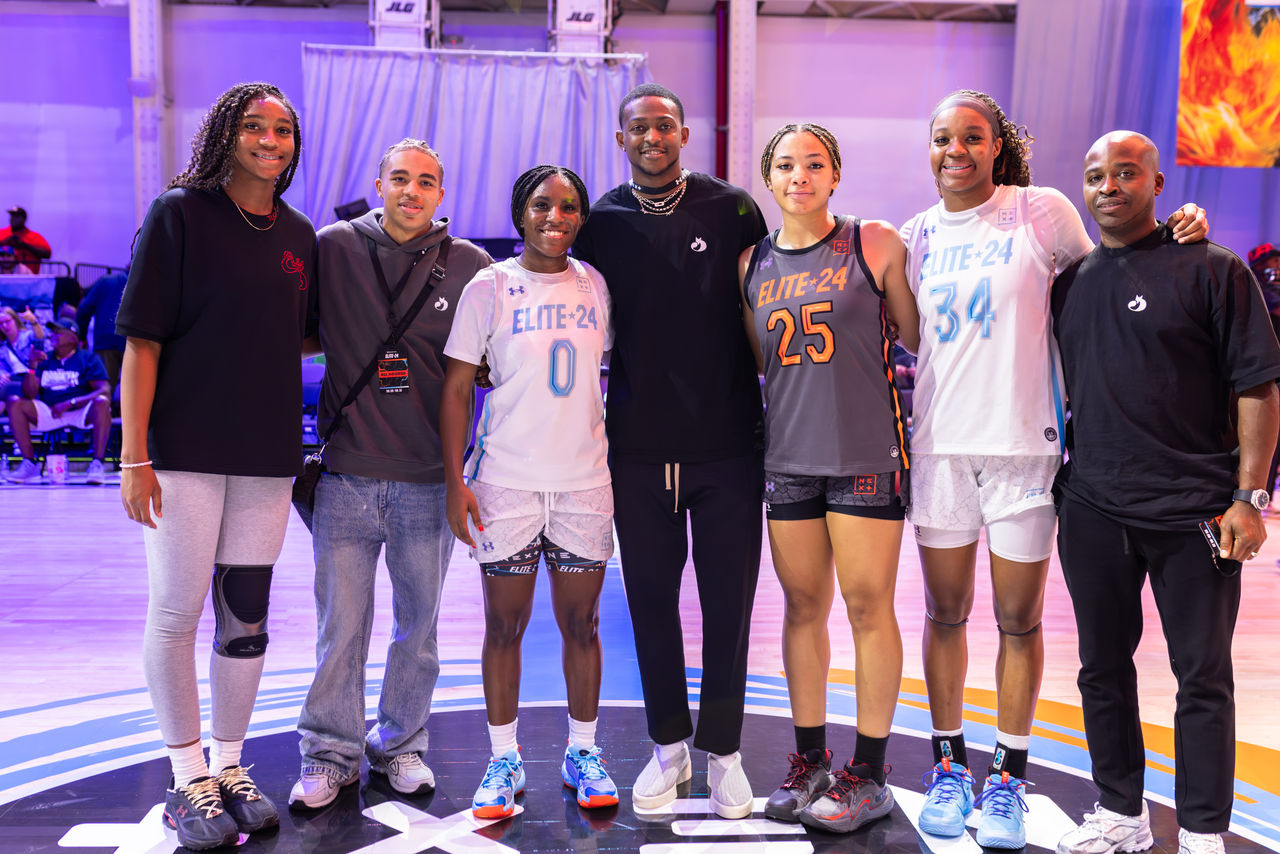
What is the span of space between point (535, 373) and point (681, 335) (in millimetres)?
382

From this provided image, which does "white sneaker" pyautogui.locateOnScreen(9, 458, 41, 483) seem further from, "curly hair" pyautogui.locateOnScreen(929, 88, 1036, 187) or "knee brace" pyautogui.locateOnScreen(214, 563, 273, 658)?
"curly hair" pyautogui.locateOnScreen(929, 88, 1036, 187)

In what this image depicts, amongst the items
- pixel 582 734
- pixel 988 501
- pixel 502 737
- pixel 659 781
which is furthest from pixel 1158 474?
pixel 502 737

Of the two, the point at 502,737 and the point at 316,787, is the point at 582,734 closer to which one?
the point at 502,737

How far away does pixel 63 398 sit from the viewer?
27.3 feet

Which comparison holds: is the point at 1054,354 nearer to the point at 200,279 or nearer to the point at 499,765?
the point at 499,765

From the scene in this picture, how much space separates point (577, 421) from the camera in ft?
7.90

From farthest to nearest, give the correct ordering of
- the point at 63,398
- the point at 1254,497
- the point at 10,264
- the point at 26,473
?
the point at 10,264 < the point at 63,398 < the point at 26,473 < the point at 1254,497

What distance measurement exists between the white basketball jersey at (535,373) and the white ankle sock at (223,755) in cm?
87

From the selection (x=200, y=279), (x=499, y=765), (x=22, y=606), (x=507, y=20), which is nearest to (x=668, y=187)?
(x=200, y=279)

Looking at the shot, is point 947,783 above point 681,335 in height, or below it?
below

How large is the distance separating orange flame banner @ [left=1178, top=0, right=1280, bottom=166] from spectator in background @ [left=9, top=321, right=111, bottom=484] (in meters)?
10.2

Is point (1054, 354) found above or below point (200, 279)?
below

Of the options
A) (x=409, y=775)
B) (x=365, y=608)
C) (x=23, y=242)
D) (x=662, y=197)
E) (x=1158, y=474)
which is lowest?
(x=409, y=775)

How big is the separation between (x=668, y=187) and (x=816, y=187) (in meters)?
0.39
